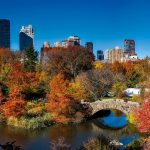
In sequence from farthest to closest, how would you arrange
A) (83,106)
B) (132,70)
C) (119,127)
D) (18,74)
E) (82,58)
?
(132,70) < (82,58) < (18,74) < (83,106) < (119,127)

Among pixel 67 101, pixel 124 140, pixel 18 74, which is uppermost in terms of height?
pixel 18 74

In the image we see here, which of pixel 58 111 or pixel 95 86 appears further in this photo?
pixel 95 86

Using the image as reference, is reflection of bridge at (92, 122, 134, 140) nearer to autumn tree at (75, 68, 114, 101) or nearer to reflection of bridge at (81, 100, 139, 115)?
reflection of bridge at (81, 100, 139, 115)

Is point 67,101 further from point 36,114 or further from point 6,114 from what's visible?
point 6,114

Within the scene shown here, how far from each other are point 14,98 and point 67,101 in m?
8.45

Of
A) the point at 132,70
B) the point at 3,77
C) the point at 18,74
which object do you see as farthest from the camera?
the point at 132,70

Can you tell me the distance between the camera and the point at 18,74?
222 feet

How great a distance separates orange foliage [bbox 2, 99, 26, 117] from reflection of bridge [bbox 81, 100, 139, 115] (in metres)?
11.9

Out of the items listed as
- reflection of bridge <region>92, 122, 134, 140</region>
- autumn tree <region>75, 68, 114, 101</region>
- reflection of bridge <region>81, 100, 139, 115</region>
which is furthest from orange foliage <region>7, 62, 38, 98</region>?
reflection of bridge <region>92, 122, 134, 140</region>

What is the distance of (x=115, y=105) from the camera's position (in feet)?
201

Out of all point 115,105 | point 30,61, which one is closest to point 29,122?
point 115,105

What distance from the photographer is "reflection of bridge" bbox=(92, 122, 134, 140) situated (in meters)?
49.7

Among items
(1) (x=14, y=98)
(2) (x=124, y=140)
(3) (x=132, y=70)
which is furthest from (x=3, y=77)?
(3) (x=132, y=70)

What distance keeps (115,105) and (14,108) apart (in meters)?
16.8
